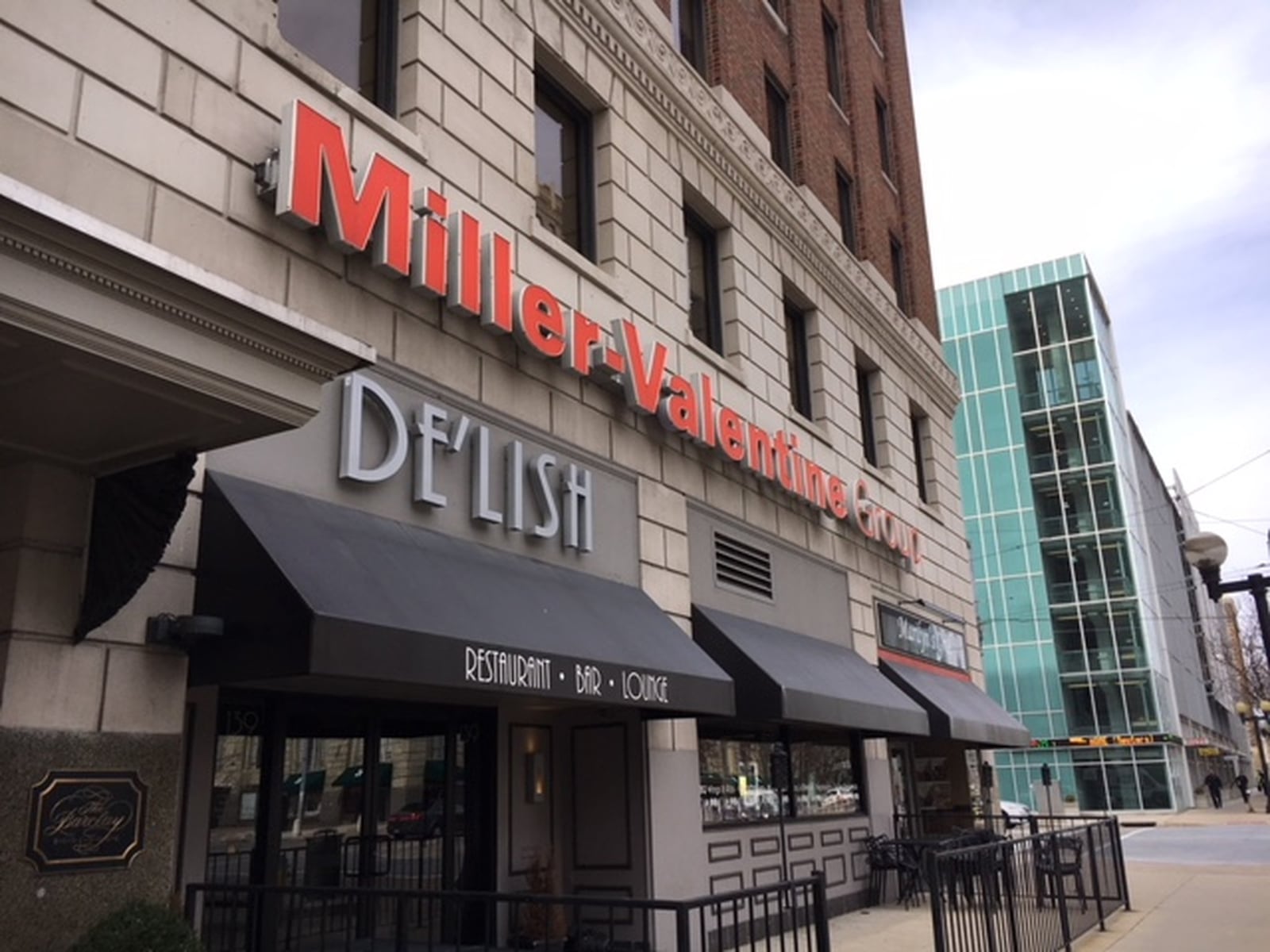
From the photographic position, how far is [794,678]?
39.5 ft

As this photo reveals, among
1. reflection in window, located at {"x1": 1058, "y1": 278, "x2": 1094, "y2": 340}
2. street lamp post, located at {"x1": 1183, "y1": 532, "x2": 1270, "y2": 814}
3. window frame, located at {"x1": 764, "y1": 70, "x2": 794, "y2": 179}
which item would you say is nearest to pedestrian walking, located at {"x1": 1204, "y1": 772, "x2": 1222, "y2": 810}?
reflection in window, located at {"x1": 1058, "y1": 278, "x2": 1094, "y2": 340}

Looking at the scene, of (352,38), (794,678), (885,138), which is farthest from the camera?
(885,138)

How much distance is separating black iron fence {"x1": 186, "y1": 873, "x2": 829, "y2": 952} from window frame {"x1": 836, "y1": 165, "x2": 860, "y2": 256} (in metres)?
12.4

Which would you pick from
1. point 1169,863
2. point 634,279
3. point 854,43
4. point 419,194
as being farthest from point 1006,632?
point 419,194

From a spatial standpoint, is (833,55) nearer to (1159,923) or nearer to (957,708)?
(957,708)

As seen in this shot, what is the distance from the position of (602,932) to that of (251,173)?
7145 millimetres

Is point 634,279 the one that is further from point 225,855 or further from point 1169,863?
point 1169,863

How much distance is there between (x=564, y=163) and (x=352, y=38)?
3.19m

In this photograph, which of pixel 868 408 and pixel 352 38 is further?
pixel 868 408

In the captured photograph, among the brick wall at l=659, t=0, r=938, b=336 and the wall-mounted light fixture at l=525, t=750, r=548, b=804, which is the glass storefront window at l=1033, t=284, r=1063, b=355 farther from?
the wall-mounted light fixture at l=525, t=750, r=548, b=804

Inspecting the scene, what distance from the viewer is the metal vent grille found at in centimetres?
1310

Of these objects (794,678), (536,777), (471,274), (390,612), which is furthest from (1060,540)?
(390,612)

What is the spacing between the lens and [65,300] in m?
4.61

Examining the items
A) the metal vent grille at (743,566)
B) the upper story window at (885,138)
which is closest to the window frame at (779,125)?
the upper story window at (885,138)
